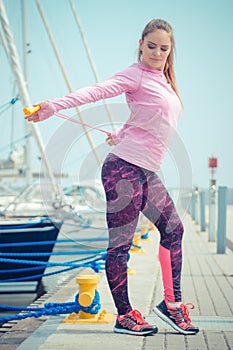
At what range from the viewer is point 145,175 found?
399 centimetres

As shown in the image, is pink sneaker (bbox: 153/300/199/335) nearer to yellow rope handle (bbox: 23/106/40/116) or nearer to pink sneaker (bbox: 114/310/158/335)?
pink sneaker (bbox: 114/310/158/335)

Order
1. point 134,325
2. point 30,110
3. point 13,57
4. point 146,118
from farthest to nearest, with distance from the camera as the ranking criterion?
1. point 13,57
2. point 134,325
3. point 146,118
4. point 30,110

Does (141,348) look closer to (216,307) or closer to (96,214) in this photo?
(216,307)

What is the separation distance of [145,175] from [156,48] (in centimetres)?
74

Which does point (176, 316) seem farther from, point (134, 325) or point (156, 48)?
point (156, 48)

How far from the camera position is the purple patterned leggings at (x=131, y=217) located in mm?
3936

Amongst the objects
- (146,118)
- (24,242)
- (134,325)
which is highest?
(146,118)

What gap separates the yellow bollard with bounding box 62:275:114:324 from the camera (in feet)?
15.2

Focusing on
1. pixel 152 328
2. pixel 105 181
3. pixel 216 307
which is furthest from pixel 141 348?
pixel 216 307

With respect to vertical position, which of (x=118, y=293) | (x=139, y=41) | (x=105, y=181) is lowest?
(x=118, y=293)

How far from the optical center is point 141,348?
12.4ft

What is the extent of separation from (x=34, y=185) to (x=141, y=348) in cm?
1701

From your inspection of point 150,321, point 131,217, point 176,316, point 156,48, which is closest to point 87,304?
point 150,321

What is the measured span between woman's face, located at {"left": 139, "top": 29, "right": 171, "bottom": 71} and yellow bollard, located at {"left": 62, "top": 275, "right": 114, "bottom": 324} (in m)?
1.57
